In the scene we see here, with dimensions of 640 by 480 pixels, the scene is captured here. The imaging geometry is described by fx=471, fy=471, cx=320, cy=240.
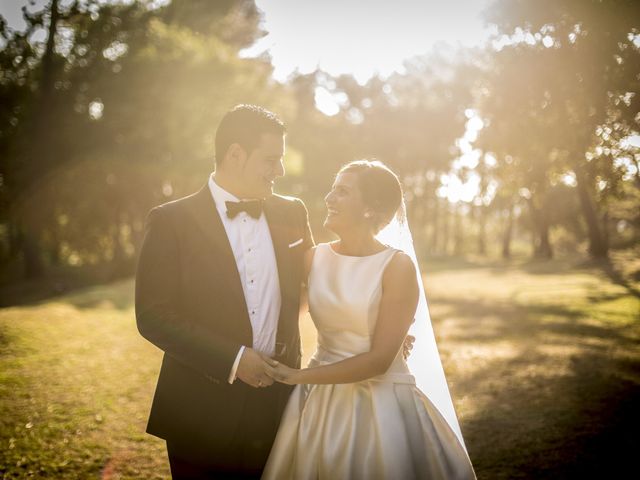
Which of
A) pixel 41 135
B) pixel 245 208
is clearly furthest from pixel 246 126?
pixel 41 135

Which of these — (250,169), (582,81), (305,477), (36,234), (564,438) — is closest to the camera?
(305,477)

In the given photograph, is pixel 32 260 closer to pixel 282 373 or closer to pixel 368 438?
pixel 282 373

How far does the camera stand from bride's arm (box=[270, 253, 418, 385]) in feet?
9.46

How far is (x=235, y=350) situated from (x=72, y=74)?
29962mm

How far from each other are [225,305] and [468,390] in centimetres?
694

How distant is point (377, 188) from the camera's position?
10.8ft

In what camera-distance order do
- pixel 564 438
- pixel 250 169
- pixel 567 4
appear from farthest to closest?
1. pixel 567 4
2. pixel 564 438
3. pixel 250 169

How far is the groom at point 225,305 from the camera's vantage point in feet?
9.52

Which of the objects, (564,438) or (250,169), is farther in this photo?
(564,438)

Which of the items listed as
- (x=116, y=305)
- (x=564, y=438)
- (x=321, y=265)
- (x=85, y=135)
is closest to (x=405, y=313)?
(x=321, y=265)

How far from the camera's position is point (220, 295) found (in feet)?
10.1

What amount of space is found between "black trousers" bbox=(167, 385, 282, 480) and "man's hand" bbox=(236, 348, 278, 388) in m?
0.44

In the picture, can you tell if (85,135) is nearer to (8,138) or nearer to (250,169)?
(8,138)

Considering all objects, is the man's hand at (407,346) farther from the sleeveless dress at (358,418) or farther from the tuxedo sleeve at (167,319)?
the tuxedo sleeve at (167,319)
